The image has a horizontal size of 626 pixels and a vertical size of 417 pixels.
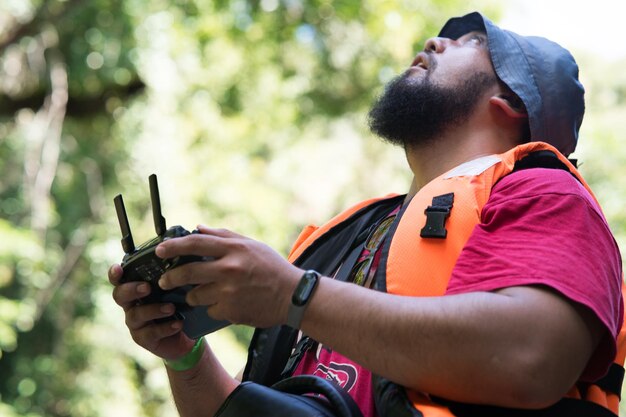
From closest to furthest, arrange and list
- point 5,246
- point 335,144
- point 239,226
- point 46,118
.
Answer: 1. point 5,246
2. point 46,118
3. point 239,226
4. point 335,144

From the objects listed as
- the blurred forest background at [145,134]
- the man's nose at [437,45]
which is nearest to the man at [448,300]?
the man's nose at [437,45]

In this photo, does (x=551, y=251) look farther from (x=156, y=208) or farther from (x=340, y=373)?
(x=156, y=208)

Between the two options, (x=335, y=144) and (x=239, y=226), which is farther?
(x=335, y=144)

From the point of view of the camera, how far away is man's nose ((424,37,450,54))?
2.43m

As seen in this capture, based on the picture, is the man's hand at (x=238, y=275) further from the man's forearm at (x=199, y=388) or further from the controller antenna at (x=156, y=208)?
the man's forearm at (x=199, y=388)

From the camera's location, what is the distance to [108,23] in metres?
10.0

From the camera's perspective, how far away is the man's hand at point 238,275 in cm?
141

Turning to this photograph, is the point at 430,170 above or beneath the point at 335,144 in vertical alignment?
above

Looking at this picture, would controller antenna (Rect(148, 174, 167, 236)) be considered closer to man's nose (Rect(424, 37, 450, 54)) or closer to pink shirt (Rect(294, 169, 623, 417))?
pink shirt (Rect(294, 169, 623, 417))

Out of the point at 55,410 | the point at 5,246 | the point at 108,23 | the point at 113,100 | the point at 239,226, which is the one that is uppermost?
the point at 108,23

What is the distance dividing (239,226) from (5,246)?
13.9 feet

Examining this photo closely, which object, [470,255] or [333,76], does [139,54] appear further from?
[470,255]

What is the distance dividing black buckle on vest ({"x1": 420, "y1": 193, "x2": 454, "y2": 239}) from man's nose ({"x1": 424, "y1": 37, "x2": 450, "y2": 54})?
32.5 inches

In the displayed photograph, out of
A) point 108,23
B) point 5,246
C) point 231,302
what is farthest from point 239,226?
point 231,302
